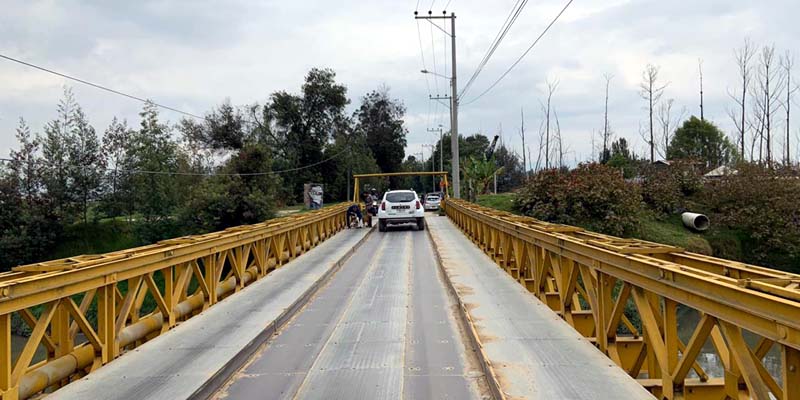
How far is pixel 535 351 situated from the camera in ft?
19.1

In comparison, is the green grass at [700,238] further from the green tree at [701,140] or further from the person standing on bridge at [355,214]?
the green tree at [701,140]

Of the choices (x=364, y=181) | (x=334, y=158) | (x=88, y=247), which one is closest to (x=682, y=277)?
(x=88, y=247)

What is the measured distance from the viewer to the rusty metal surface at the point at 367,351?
17.0 feet

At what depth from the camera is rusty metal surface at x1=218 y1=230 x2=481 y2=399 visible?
204 inches

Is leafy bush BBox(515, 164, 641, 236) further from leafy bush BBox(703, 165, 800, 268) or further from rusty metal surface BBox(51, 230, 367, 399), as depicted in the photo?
rusty metal surface BBox(51, 230, 367, 399)

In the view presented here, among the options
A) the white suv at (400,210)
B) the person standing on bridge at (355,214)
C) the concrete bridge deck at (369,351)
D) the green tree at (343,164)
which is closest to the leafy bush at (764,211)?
the white suv at (400,210)

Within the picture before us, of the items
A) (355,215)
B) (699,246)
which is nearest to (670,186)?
(699,246)

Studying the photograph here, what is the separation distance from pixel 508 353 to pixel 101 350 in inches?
158

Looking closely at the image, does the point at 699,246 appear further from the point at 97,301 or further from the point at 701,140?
the point at 701,140

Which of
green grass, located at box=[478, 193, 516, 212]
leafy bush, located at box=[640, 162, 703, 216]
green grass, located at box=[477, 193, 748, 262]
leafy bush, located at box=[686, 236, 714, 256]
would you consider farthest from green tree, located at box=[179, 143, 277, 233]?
leafy bush, located at box=[686, 236, 714, 256]

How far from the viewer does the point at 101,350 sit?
5750mm

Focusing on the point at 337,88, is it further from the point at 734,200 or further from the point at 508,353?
the point at 508,353

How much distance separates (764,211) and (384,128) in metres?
57.5

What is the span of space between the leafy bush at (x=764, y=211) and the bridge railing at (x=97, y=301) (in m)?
23.6
